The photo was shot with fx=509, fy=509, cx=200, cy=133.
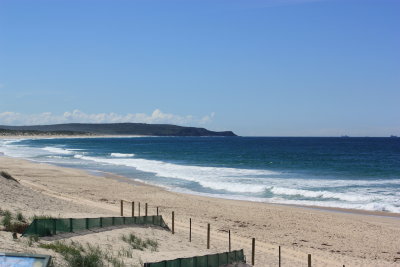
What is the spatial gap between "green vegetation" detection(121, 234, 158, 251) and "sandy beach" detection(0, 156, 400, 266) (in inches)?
10.8

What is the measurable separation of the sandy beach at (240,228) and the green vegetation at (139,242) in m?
0.27

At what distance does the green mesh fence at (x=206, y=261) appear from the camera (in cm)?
1071

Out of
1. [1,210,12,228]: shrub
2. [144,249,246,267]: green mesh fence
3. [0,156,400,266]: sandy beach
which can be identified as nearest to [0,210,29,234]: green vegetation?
[1,210,12,228]: shrub

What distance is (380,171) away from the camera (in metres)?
52.2

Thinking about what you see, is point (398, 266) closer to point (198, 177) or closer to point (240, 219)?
point (240, 219)

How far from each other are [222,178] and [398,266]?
27134 mm

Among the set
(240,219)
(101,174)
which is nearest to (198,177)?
(101,174)

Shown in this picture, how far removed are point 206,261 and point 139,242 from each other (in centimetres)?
379

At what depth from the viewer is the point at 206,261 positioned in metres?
12.2

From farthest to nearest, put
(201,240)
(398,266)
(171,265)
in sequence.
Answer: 1. (201,240)
2. (398,266)
3. (171,265)

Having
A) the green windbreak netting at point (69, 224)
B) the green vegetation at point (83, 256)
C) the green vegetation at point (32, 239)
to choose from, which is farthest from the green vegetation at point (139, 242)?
the green vegetation at point (32, 239)

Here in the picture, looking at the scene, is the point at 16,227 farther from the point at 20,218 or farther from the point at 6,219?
the point at 20,218

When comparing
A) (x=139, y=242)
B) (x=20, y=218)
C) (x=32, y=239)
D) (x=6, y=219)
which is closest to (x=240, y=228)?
(x=139, y=242)

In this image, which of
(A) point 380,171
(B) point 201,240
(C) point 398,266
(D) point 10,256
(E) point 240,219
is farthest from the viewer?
(A) point 380,171
